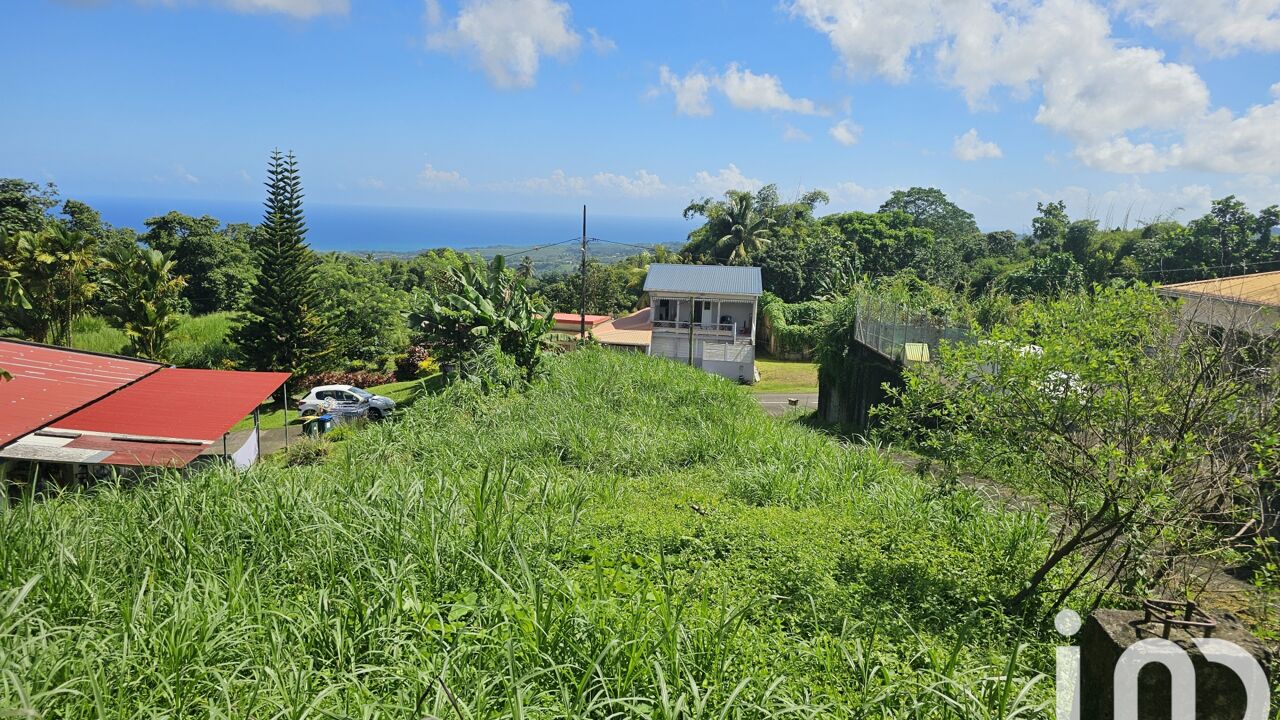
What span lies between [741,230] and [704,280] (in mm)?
9712

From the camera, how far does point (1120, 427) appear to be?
3.74m

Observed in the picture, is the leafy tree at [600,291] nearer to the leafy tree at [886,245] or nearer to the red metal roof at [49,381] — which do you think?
the leafy tree at [886,245]

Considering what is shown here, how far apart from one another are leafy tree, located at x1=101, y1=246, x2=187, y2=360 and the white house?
17.7 meters

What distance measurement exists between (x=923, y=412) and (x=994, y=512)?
62.8 inches

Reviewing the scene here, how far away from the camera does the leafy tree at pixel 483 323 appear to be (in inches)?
522

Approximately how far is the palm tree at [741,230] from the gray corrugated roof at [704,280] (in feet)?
23.7

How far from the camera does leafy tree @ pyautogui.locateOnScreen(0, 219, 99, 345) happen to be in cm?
2191

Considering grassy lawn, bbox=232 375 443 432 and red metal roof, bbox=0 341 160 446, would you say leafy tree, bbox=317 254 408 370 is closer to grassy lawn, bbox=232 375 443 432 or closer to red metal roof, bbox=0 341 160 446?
grassy lawn, bbox=232 375 443 432

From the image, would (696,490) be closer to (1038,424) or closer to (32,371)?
(1038,424)

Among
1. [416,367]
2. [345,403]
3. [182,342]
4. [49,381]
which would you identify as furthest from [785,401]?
[182,342]

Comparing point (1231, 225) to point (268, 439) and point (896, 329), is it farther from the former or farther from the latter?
point (268, 439)

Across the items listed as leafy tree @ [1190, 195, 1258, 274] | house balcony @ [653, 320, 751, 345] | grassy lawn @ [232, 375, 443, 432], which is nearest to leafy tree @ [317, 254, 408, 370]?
grassy lawn @ [232, 375, 443, 432]

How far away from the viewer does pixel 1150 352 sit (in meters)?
4.39

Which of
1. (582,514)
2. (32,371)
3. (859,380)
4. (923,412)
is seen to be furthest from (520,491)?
(859,380)
